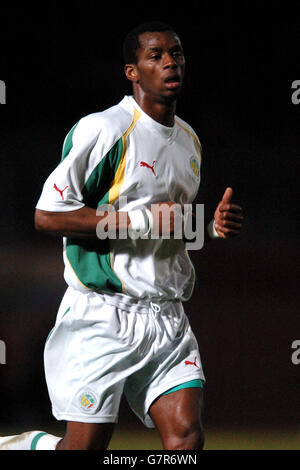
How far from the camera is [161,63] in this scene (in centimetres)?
252

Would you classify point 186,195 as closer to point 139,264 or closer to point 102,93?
point 139,264

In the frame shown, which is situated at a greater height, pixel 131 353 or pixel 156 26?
pixel 156 26

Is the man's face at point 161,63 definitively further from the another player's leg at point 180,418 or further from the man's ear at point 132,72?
the another player's leg at point 180,418

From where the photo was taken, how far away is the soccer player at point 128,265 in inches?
95.8

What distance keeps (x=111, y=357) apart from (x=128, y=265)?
26 cm

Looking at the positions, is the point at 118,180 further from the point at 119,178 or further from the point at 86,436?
the point at 86,436

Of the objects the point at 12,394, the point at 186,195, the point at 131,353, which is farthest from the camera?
the point at 12,394

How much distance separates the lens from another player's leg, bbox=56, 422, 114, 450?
2432 millimetres

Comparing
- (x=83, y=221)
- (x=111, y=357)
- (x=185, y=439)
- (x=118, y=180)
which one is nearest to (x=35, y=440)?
(x=111, y=357)

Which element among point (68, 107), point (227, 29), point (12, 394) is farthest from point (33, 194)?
point (227, 29)

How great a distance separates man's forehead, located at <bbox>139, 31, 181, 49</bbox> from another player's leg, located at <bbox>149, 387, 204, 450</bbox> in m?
0.99

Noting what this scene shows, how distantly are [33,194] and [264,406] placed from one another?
1.39 m

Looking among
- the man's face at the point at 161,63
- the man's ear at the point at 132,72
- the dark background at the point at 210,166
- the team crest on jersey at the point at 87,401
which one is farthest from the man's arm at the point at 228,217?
the dark background at the point at 210,166

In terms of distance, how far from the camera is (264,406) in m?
3.87
